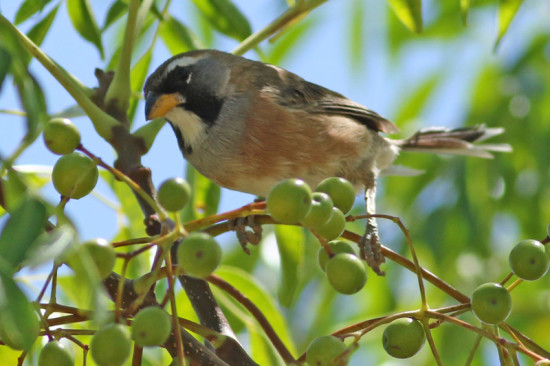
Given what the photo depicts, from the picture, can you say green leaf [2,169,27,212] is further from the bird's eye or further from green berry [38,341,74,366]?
the bird's eye

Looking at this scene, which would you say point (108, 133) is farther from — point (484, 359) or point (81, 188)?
point (484, 359)

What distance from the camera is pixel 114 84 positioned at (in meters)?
Result: 2.79

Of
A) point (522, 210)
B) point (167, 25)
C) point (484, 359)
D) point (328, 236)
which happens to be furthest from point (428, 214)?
point (328, 236)

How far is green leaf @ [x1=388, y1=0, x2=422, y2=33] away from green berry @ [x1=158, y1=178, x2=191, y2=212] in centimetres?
150

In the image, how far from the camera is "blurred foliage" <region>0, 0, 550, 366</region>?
310 cm

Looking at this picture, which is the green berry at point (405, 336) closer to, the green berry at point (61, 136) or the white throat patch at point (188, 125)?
the green berry at point (61, 136)

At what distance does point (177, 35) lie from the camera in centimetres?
354

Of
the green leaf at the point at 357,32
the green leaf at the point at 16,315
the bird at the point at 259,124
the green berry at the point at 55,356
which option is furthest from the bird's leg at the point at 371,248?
the green leaf at the point at 16,315

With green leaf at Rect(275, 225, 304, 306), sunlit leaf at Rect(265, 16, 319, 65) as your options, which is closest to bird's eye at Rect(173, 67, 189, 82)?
green leaf at Rect(275, 225, 304, 306)

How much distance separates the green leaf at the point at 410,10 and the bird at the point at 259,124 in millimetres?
976

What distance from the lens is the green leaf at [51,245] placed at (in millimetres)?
1425

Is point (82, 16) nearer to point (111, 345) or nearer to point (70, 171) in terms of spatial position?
point (70, 171)

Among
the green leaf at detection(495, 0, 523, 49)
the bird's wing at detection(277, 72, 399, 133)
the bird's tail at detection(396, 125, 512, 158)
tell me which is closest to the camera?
the green leaf at detection(495, 0, 523, 49)

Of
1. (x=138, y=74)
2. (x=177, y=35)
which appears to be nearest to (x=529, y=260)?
(x=177, y=35)
